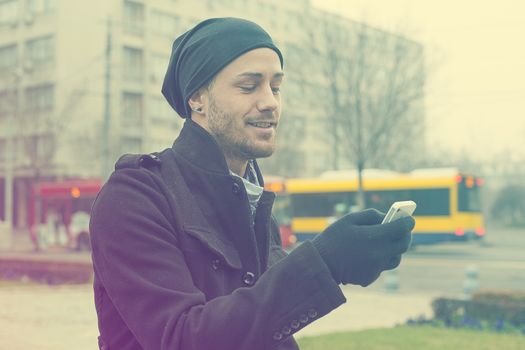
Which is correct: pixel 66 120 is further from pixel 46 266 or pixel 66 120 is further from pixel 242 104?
pixel 242 104

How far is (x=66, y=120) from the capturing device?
3016 centimetres

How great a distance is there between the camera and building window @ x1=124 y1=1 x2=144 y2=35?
36.1 m

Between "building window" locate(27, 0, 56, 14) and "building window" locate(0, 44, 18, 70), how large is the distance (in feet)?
6.90

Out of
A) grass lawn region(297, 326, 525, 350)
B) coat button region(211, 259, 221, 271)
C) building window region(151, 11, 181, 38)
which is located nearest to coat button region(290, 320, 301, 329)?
coat button region(211, 259, 221, 271)

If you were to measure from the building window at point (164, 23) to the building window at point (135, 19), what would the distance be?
732mm

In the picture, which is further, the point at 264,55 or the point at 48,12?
the point at 48,12

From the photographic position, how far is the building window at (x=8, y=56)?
107 feet

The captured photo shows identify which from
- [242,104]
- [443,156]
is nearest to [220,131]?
[242,104]

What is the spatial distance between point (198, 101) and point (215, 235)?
0.35 m

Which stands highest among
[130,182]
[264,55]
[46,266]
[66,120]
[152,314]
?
[66,120]

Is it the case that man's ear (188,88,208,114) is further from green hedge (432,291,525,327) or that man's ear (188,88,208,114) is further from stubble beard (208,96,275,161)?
green hedge (432,291,525,327)

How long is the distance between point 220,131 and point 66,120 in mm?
29583

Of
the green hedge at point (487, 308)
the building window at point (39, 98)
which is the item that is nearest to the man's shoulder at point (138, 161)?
the green hedge at point (487, 308)

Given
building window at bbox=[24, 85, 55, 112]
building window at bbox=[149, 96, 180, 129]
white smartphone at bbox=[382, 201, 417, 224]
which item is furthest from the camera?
building window at bbox=[149, 96, 180, 129]
